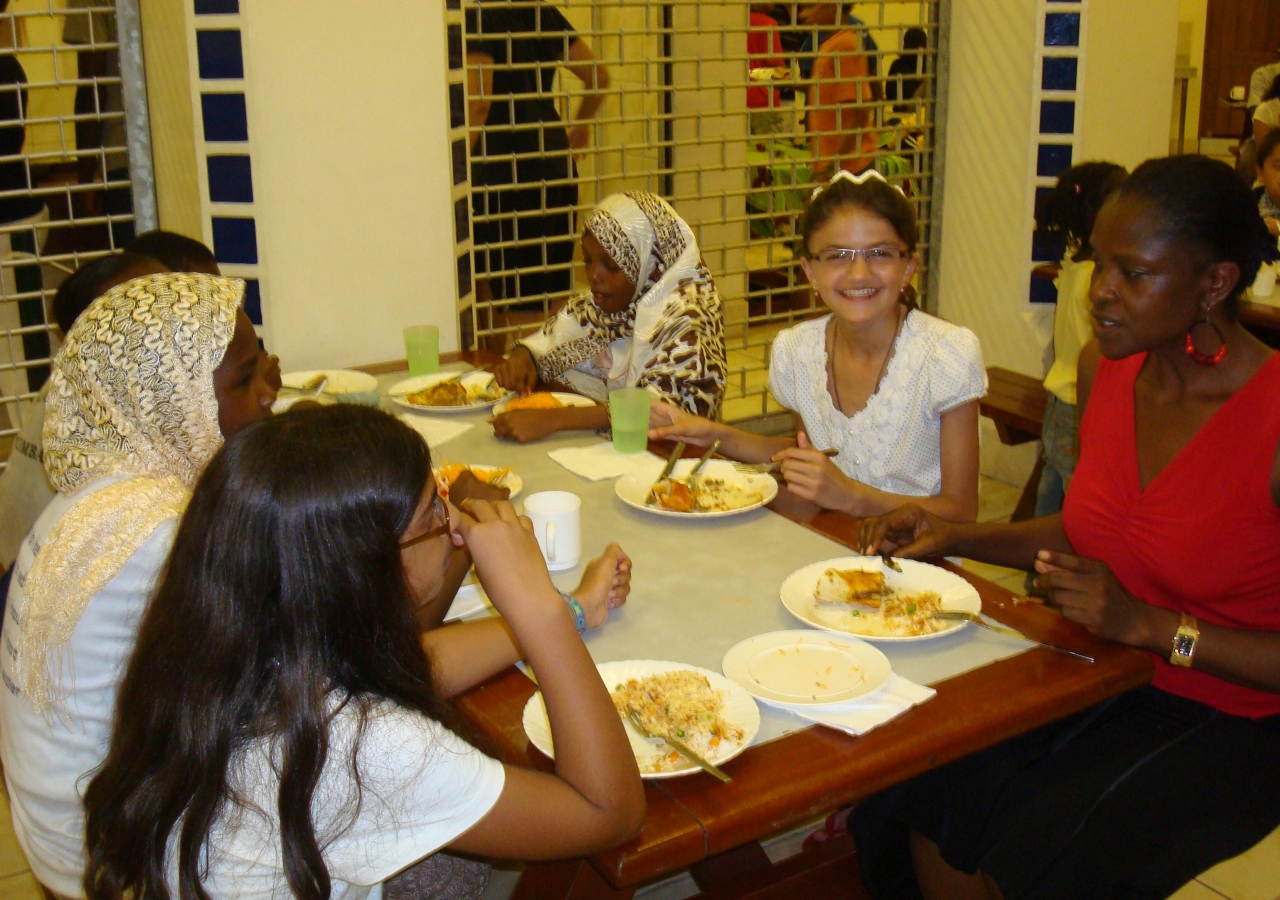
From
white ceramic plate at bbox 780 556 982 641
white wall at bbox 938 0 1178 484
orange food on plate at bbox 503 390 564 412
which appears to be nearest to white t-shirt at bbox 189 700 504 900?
white ceramic plate at bbox 780 556 982 641

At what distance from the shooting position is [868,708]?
1429 millimetres

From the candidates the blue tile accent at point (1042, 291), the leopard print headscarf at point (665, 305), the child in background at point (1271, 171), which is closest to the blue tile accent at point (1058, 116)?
the blue tile accent at point (1042, 291)

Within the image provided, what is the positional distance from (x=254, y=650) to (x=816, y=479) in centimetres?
118

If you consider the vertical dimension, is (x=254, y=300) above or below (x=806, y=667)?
above

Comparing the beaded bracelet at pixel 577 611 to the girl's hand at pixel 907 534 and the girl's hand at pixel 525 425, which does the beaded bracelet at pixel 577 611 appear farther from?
the girl's hand at pixel 525 425

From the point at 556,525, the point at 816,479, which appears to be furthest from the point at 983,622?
the point at 556,525

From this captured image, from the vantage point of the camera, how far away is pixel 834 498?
210 cm

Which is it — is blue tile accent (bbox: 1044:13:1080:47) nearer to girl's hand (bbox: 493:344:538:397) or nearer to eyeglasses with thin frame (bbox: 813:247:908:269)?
eyeglasses with thin frame (bbox: 813:247:908:269)

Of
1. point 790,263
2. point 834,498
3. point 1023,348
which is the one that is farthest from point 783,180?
point 834,498

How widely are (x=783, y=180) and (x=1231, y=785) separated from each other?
17.8 feet

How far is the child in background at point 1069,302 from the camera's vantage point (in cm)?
305

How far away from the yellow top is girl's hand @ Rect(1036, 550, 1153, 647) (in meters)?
1.49

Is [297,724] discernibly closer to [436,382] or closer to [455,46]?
[436,382]

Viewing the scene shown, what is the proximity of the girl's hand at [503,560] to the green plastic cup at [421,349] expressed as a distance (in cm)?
177
